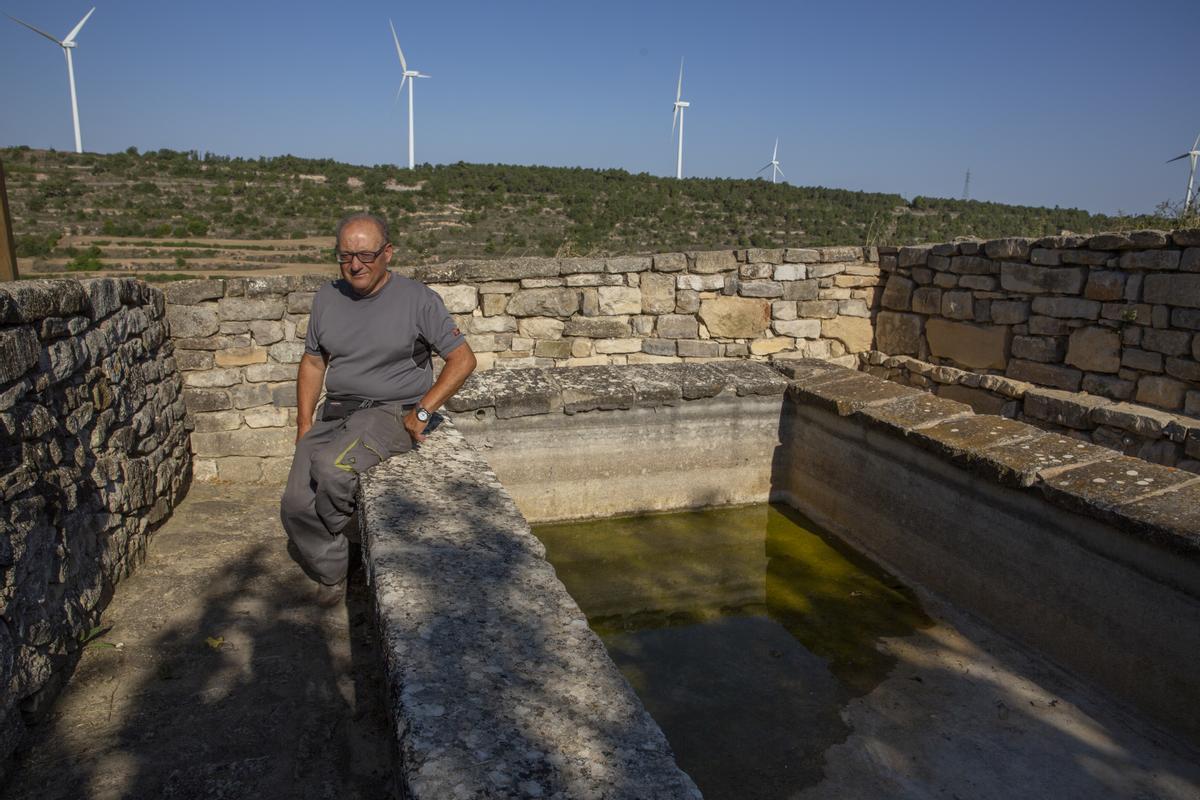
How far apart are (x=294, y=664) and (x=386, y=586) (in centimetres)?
94

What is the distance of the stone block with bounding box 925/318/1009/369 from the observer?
5.36 m

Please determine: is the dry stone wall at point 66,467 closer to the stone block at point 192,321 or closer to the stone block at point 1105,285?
the stone block at point 192,321

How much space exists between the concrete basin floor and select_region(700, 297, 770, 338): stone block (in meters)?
3.65

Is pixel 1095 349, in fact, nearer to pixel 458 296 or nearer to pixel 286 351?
pixel 458 296

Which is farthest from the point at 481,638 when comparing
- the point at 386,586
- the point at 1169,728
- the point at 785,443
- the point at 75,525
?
the point at 785,443

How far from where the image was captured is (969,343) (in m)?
5.57

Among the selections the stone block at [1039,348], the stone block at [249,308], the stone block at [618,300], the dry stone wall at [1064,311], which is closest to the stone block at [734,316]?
the stone block at [618,300]

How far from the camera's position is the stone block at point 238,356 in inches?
191

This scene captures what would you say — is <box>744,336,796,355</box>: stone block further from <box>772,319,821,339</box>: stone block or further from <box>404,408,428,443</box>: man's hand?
<box>404,408,428,443</box>: man's hand

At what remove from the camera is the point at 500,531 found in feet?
8.07

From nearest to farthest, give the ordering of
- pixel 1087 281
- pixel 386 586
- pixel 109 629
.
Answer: pixel 386 586 < pixel 109 629 < pixel 1087 281

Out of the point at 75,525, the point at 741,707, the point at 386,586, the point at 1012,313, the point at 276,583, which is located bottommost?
the point at 741,707

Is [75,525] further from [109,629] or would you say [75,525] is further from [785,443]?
[785,443]

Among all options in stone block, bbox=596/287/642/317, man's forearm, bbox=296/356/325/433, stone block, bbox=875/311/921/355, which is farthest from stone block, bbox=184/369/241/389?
stone block, bbox=875/311/921/355
